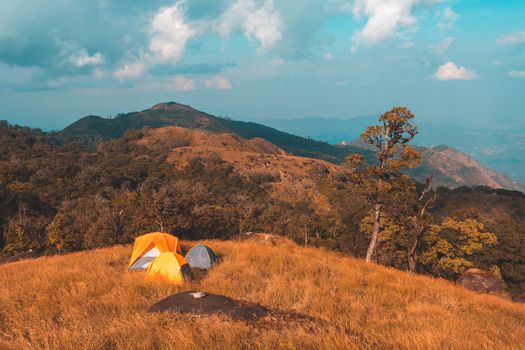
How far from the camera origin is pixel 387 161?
1733 centimetres

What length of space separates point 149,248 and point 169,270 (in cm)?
405

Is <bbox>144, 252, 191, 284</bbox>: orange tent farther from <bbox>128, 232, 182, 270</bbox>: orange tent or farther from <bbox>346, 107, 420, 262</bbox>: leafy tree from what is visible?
<bbox>346, 107, 420, 262</bbox>: leafy tree

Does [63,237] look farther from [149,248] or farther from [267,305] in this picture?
[267,305]

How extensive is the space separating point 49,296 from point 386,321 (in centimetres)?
739

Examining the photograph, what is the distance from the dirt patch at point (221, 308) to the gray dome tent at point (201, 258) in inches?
225

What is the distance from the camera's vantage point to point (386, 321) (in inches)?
239

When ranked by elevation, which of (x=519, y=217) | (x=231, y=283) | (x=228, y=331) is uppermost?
(x=228, y=331)

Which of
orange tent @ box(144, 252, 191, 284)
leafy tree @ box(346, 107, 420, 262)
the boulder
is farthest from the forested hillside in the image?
orange tent @ box(144, 252, 191, 284)

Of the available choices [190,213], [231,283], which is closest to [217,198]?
[190,213]

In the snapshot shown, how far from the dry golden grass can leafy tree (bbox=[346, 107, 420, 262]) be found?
6.74m

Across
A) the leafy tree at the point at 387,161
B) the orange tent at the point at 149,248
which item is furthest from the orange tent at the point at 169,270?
the leafy tree at the point at 387,161

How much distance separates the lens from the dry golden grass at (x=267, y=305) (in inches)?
160

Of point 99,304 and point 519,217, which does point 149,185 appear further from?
point 519,217

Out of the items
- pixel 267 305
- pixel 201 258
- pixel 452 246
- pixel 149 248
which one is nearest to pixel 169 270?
pixel 201 258
